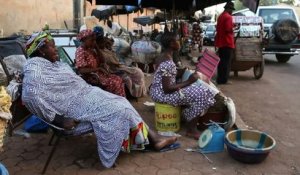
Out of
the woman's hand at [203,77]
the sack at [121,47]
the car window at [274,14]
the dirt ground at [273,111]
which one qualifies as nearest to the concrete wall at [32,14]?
the sack at [121,47]

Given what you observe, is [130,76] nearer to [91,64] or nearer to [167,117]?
[91,64]

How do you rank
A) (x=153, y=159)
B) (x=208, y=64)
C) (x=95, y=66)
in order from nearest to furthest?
1. (x=153, y=159)
2. (x=95, y=66)
3. (x=208, y=64)

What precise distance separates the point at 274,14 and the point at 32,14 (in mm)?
8600

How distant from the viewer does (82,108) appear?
12.3ft

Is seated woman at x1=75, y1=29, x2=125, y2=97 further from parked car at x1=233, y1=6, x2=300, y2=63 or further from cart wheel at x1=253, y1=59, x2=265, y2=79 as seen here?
parked car at x1=233, y1=6, x2=300, y2=63

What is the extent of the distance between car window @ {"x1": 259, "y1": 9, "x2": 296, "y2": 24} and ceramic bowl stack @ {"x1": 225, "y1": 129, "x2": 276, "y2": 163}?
959 centimetres

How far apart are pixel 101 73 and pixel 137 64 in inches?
146

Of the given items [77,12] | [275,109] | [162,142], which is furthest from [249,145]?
[77,12]

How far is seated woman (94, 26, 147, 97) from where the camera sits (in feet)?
19.0

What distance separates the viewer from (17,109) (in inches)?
176

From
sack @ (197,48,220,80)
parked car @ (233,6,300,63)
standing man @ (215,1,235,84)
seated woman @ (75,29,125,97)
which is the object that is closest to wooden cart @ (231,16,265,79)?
standing man @ (215,1,235,84)

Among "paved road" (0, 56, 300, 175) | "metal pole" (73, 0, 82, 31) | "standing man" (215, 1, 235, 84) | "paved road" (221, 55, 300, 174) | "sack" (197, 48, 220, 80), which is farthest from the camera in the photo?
"metal pole" (73, 0, 82, 31)

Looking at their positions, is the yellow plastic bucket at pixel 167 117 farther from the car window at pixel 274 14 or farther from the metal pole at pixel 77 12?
the car window at pixel 274 14

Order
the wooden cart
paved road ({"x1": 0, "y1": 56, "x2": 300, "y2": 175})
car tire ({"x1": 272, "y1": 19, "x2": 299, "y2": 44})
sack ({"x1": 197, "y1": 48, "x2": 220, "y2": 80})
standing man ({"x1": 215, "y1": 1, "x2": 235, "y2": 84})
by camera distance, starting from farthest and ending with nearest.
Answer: car tire ({"x1": 272, "y1": 19, "x2": 299, "y2": 44}) → the wooden cart → standing man ({"x1": 215, "y1": 1, "x2": 235, "y2": 84}) → sack ({"x1": 197, "y1": 48, "x2": 220, "y2": 80}) → paved road ({"x1": 0, "y1": 56, "x2": 300, "y2": 175})
